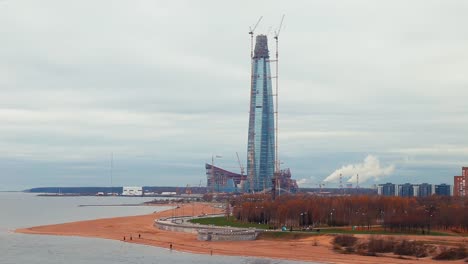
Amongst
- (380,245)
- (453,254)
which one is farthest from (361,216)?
(453,254)

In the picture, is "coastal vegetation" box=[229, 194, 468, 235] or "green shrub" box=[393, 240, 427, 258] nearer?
"green shrub" box=[393, 240, 427, 258]

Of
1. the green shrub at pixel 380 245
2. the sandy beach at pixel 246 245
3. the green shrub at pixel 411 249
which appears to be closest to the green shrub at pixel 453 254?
the sandy beach at pixel 246 245

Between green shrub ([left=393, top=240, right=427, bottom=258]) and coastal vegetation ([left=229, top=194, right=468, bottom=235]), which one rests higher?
coastal vegetation ([left=229, top=194, right=468, bottom=235])

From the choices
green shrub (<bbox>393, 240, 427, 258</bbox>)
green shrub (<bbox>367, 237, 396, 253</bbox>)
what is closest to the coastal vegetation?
green shrub (<bbox>367, 237, 396, 253</bbox>)

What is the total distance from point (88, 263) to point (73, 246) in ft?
66.3

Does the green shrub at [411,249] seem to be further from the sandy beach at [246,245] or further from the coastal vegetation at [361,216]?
the coastal vegetation at [361,216]

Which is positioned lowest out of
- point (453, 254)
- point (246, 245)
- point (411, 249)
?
point (246, 245)

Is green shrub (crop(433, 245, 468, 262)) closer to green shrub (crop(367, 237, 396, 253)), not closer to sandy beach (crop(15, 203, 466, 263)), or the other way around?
sandy beach (crop(15, 203, 466, 263))

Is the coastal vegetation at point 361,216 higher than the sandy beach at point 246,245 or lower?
higher

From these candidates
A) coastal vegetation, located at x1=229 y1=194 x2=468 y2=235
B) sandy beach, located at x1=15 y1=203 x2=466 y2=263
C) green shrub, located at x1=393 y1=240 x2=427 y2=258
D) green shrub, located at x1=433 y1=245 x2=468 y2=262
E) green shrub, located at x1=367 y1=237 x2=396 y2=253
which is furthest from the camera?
coastal vegetation, located at x1=229 y1=194 x2=468 y2=235

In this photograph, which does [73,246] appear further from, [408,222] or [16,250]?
[408,222]

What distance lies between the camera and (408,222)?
105438mm

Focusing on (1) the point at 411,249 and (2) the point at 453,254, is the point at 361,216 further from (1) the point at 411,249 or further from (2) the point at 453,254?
(2) the point at 453,254

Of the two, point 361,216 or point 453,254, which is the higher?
point 361,216
